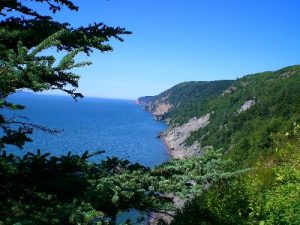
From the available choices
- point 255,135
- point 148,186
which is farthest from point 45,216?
point 255,135

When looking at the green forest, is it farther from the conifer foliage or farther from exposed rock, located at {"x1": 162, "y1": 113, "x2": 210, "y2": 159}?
exposed rock, located at {"x1": 162, "y1": 113, "x2": 210, "y2": 159}

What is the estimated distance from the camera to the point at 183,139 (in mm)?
146250

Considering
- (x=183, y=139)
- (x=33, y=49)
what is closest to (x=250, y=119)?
(x=183, y=139)

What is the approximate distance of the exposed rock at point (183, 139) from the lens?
126 m

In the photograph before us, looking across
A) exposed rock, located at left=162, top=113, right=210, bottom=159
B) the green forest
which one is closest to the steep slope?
exposed rock, located at left=162, top=113, right=210, bottom=159

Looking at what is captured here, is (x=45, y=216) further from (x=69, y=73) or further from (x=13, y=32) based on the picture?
(x=13, y=32)

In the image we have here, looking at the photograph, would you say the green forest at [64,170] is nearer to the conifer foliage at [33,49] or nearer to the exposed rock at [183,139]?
the conifer foliage at [33,49]

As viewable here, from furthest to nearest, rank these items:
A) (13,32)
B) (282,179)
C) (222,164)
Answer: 1. (282,179)
2. (222,164)
3. (13,32)

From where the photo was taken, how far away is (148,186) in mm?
7258

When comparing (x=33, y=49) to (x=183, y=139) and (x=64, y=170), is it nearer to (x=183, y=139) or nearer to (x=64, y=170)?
(x=64, y=170)

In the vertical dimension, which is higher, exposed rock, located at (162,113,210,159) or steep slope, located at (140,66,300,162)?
steep slope, located at (140,66,300,162)

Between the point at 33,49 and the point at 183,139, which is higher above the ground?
the point at 33,49

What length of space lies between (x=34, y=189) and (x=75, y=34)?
9.07 ft

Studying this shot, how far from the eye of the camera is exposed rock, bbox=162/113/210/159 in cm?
12562
